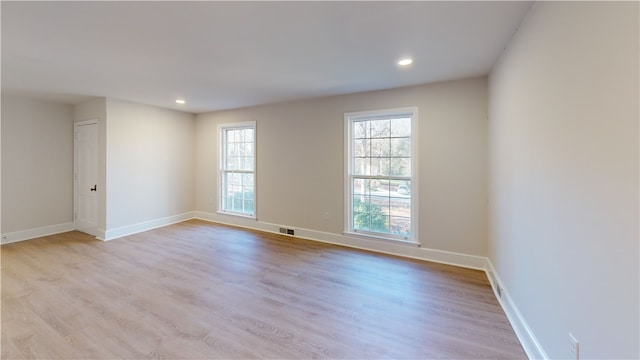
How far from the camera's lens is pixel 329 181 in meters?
4.51

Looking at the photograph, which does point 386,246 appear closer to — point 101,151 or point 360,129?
point 360,129

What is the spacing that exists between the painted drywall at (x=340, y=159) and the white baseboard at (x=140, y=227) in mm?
481

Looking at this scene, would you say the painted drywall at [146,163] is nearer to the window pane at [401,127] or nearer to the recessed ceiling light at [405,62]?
the window pane at [401,127]

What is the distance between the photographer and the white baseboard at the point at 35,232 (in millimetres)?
4441

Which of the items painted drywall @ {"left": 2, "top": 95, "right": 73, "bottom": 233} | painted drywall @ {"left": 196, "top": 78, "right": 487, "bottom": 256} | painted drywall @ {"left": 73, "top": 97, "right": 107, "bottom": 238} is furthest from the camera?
painted drywall @ {"left": 73, "top": 97, "right": 107, "bottom": 238}

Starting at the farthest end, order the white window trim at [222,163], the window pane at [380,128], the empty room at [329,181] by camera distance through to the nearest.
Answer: the white window trim at [222,163] < the window pane at [380,128] < the empty room at [329,181]

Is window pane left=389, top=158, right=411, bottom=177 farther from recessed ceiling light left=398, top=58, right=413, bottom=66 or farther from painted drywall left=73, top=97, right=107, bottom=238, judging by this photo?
painted drywall left=73, top=97, right=107, bottom=238

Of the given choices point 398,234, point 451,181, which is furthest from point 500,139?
point 398,234

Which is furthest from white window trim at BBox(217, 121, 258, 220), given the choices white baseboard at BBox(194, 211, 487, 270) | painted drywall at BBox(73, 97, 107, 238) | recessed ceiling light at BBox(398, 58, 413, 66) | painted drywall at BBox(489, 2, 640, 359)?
painted drywall at BBox(489, 2, 640, 359)

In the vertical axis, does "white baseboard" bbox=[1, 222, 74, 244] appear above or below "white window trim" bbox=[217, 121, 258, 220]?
below

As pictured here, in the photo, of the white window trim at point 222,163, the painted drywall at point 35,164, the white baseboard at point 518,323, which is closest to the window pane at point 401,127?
the white baseboard at point 518,323

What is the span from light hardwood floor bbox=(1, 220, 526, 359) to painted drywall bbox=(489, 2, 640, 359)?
70 centimetres

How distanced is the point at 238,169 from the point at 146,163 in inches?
67.6

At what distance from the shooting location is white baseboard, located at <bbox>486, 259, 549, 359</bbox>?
1800 mm
